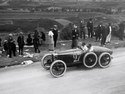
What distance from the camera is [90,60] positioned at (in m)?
11.8

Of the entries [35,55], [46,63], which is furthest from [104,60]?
[35,55]

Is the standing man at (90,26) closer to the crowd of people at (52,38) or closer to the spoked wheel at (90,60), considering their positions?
the crowd of people at (52,38)

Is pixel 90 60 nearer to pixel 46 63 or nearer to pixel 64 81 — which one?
pixel 64 81

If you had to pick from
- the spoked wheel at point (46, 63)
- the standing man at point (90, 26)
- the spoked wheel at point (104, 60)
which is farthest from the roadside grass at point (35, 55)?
the spoked wheel at point (104, 60)

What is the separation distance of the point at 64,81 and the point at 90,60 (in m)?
1.99

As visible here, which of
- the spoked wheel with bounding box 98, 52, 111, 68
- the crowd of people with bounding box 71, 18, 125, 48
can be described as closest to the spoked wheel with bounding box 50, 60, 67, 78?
the spoked wheel with bounding box 98, 52, 111, 68

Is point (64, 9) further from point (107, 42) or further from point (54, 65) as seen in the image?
point (54, 65)

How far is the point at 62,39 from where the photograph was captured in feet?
68.1

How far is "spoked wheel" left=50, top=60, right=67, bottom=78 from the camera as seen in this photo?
1079 cm

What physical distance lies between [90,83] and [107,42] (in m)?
8.43

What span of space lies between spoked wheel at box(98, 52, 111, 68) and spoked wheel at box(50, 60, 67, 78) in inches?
80.4

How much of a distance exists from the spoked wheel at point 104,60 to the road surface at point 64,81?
25 cm

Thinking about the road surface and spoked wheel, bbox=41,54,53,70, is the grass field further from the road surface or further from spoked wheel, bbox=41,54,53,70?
spoked wheel, bbox=41,54,53,70

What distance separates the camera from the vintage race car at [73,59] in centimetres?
1098
